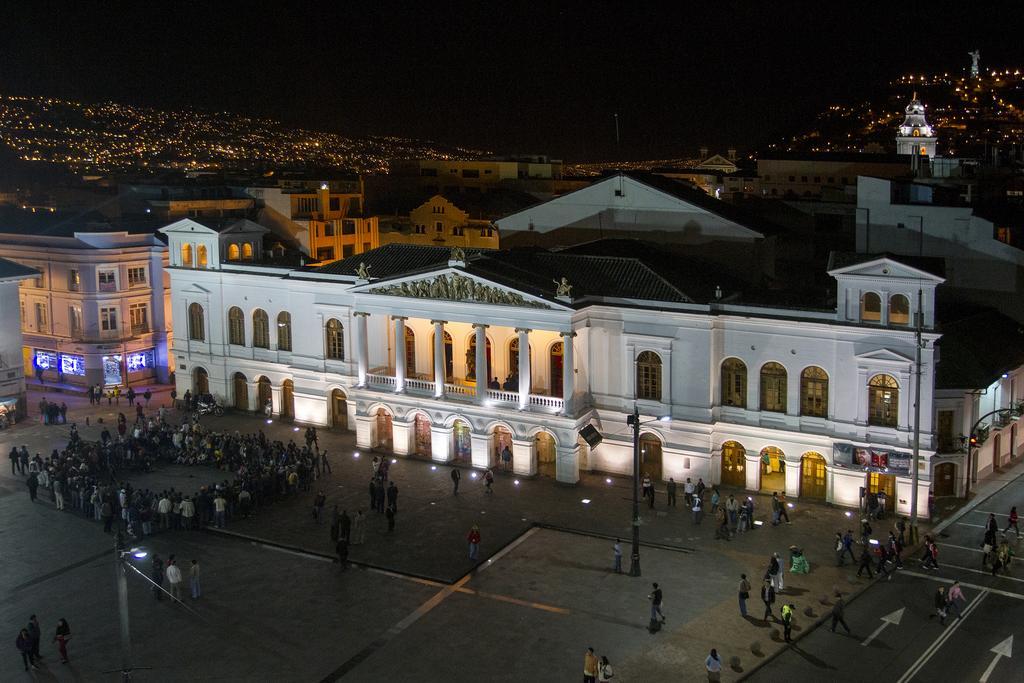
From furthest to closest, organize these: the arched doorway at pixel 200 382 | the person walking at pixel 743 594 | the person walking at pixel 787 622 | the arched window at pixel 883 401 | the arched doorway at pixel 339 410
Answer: the arched doorway at pixel 200 382 < the arched doorway at pixel 339 410 < the arched window at pixel 883 401 < the person walking at pixel 743 594 < the person walking at pixel 787 622

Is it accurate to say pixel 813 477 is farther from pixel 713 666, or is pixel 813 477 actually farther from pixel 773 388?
pixel 713 666

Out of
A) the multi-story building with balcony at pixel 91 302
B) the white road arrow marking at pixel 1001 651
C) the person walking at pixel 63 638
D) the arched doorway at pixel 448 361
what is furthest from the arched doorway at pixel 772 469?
the multi-story building with balcony at pixel 91 302

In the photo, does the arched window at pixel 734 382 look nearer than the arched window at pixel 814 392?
No

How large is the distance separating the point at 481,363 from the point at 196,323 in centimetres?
2307

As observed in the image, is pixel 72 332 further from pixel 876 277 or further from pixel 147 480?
pixel 876 277

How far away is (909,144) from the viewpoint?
101 meters

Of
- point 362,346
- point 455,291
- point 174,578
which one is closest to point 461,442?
point 362,346

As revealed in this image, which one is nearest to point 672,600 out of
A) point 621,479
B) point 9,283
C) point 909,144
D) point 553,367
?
point 621,479

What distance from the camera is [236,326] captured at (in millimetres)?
65312

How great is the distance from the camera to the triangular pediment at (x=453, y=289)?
5175 centimetres

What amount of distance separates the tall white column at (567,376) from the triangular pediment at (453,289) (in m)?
1.66

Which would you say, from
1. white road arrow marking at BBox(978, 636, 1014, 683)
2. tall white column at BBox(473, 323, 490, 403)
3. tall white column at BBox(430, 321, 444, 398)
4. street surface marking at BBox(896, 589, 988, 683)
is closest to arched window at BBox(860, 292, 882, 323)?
street surface marking at BBox(896, 589, 988, 683)

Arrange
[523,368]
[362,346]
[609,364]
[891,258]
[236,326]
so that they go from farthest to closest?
1. [236,326]
2. [362,346]
3. [609,364]
4. [523,368]
5. [891,258]

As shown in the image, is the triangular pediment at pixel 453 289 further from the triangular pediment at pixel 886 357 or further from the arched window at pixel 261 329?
the triangular pediment at pixel 886 357
